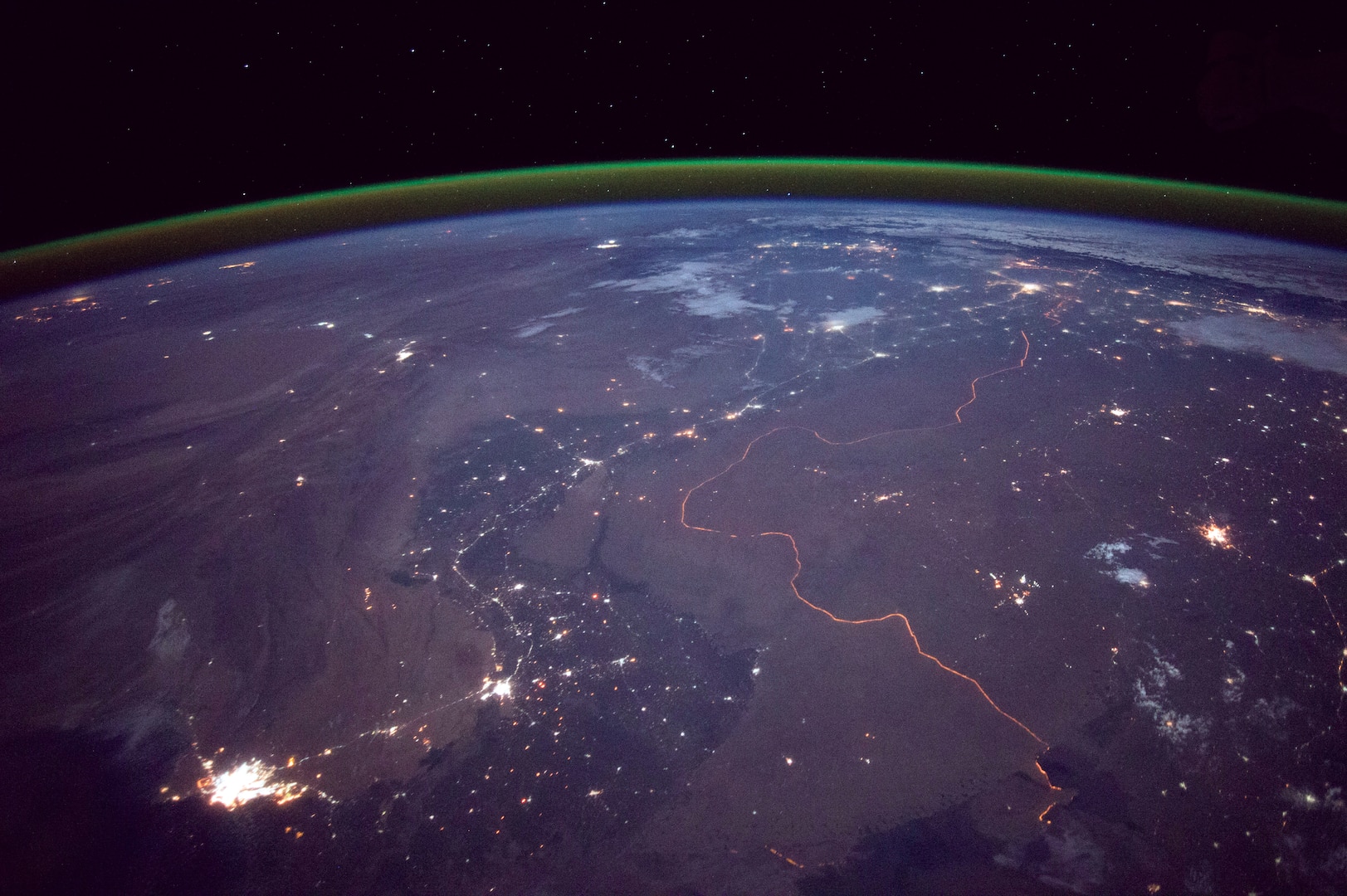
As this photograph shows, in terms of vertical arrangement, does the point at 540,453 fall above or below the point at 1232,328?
below

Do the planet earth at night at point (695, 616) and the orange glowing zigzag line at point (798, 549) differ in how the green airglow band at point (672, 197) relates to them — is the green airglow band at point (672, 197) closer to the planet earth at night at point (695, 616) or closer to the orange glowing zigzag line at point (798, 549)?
the planet earth at night at point (695, 616)

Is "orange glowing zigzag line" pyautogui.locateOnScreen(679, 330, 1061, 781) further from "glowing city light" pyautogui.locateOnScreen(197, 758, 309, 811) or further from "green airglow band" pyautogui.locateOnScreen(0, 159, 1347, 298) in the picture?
"green airglow band" pyautogui.locateOnScreen(0, 159, 1347, 298)

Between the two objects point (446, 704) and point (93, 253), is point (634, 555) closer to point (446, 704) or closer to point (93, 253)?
point (446, 704)

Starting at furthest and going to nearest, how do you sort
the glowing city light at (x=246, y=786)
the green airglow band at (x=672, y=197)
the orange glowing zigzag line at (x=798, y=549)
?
the green airglow band at (x=672, y=197), the orange glowing zigzag line at (x=798, y=549), the glowing city light at (x=246, y=786)

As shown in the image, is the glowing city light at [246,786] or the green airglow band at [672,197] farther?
the green airglow band at [672,197]

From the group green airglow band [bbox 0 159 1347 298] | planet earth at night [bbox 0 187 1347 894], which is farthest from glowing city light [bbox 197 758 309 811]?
green airglow band [bbox 0 159 1347 298]

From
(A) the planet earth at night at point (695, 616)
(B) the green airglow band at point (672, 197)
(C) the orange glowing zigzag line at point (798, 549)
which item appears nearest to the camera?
(A) the planet earth at night at point (695, 616)

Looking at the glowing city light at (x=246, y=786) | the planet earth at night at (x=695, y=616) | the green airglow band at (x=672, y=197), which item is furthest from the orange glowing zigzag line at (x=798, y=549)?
the green airglow band at (x=672, y=197)

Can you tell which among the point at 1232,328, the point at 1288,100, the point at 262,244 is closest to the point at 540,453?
the point at 1232,328

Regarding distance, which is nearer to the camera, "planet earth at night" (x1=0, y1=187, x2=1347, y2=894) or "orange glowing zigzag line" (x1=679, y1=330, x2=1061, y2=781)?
"planet earth at night" (x1=0, y1=187, x2=1347, y2=894)
